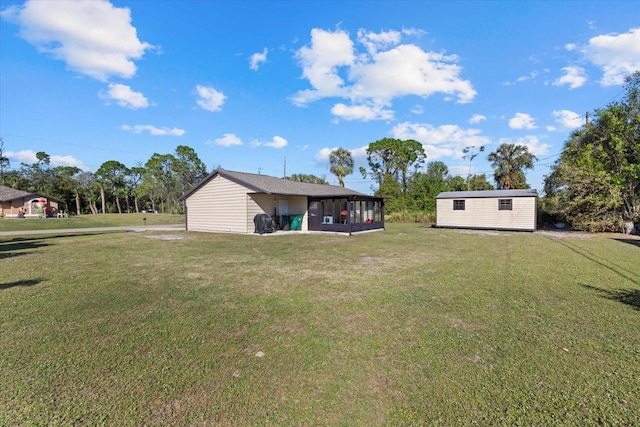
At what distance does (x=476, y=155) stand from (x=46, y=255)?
38.6m

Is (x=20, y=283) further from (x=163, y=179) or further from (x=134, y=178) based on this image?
(x=134, y=178)

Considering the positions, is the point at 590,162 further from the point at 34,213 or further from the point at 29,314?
the point at 34,213

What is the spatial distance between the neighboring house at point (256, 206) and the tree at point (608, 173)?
36.2ft

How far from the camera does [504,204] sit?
17453mm

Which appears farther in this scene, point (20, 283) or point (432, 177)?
point (432, 177)

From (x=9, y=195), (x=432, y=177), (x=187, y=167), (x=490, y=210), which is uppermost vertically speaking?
(x=187, y=167)

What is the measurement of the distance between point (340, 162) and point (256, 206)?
83.8ft

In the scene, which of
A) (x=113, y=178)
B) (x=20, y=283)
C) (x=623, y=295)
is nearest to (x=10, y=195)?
(x=113, y=178)

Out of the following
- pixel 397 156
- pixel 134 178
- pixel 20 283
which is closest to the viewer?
pixel 20 283

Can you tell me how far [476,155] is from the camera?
114 ft

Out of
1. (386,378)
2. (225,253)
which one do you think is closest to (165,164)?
(225,253)

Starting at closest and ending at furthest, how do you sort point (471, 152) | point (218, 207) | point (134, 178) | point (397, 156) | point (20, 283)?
point (20, 283), point (218, 207), point (471, 152), point (397, 156), point (134, 178)

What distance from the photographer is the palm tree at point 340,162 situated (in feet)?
127

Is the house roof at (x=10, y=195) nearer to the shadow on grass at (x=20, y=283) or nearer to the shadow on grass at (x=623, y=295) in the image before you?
the shadow on grass at (x=20, y=283)
